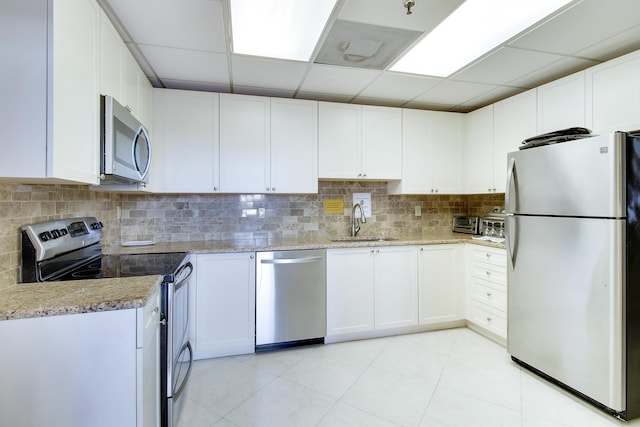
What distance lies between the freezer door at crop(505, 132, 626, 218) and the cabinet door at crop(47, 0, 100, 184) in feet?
8.84

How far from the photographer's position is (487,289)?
2805 mm

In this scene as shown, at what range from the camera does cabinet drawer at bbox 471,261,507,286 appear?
2623 millimetres

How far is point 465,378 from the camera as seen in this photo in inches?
87.1

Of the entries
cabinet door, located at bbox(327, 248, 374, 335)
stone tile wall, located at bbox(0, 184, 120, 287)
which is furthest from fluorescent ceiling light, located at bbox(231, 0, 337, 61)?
cabinet door, located at bbox(327, 248, 374, 335)

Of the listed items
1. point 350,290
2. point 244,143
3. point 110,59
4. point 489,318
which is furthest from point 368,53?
point 489,318

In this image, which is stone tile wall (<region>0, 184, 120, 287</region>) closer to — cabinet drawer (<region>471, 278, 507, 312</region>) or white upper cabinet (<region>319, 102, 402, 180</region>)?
white upper cabinet (<region>319, 102, 402, 180</region>)

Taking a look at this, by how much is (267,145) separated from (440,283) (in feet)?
7.03

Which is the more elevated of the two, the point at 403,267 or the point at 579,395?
the point at 403,267

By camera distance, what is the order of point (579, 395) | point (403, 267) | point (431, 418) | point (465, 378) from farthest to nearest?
point (403, 267) < point (465, 378) < point (579, 395) < point (431, 418)

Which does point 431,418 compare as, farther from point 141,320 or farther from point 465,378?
point 141,320

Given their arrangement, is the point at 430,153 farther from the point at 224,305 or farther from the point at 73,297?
the point at 73,297

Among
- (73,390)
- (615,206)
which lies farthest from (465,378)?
(73,390)

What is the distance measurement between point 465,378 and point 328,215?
1.87 m

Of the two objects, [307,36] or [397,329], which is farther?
[397,329]
